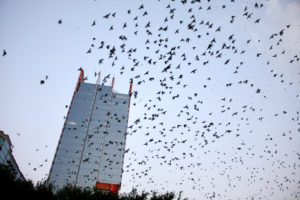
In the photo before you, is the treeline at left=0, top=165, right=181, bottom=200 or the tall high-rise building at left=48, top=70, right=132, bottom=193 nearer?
the treeline at left=0, top=165, right=181, bottom=200

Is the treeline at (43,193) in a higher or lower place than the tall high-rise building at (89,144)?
lower

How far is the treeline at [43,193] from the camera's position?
18.8m

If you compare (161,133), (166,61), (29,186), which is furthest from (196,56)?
(29,186)

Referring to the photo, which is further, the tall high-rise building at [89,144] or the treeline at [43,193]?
the tall high-rise building at [89,144]

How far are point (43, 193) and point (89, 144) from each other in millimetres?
95831

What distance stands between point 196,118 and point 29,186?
16.7 m

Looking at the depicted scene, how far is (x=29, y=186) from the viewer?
20312 millimetres

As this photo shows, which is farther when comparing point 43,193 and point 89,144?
point 89,144

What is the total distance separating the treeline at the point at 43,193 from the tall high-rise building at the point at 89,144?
8174cm

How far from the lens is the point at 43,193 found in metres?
20.6

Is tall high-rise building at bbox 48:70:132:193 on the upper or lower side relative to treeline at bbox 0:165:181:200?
upper

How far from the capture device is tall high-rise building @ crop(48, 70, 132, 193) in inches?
4240

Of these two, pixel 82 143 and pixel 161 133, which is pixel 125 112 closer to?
pixel 82 143

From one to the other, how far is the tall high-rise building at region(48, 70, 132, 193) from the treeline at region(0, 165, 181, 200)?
81.7 m
